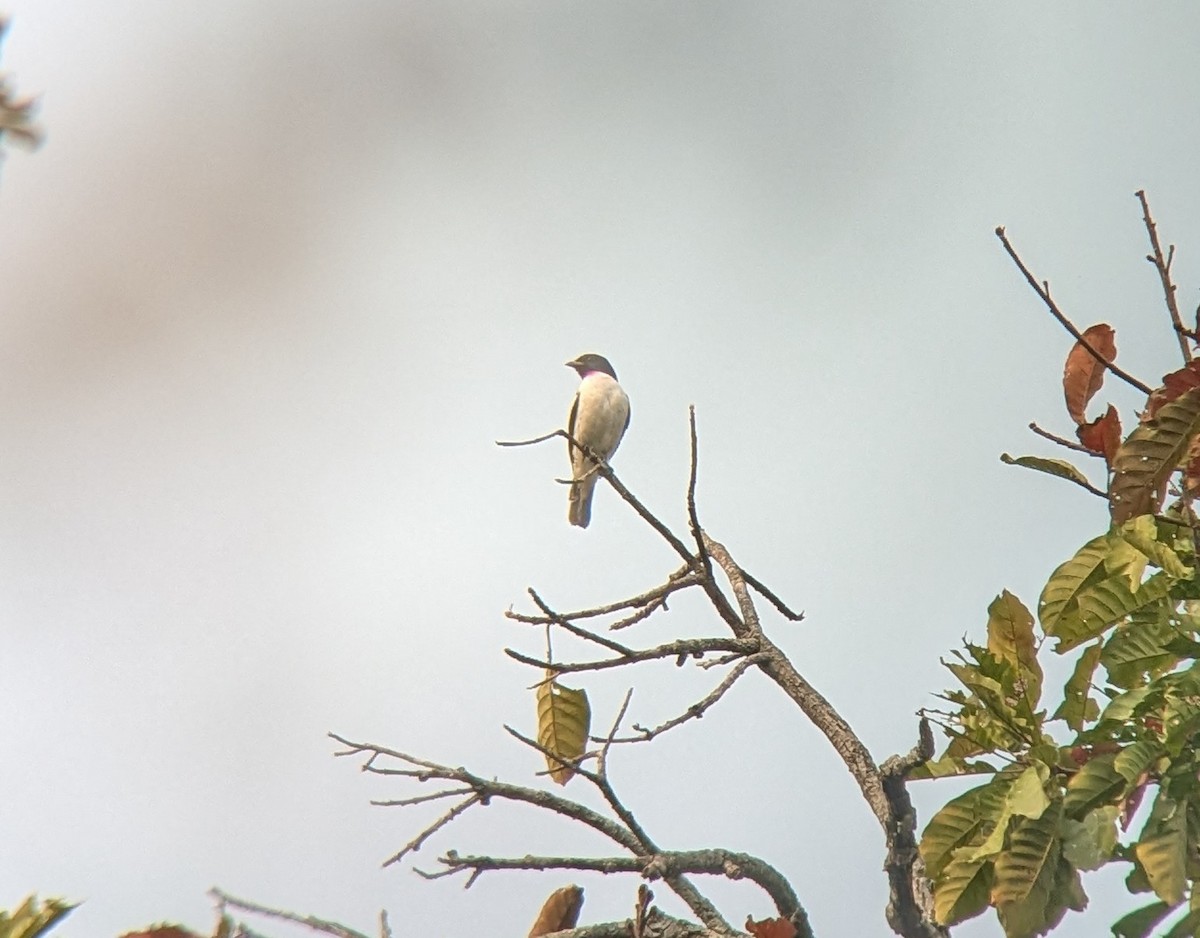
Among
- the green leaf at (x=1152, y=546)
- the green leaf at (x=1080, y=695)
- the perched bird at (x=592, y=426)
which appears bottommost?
the green leaf at (x=1080, y=695)

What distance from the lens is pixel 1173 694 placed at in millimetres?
2918

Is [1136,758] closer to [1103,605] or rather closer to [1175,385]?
[1103,605]

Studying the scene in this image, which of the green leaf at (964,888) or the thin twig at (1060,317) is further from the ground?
the thin twig at (1060,317)

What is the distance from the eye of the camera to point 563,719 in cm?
482

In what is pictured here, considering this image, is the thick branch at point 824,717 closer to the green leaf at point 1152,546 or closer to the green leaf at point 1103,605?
the green leaf at point 1103,605

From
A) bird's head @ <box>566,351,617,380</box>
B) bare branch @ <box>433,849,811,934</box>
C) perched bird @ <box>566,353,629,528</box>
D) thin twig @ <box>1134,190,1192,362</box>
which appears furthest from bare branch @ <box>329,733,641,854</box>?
bird's head @ <box>566,351,617,380</box>

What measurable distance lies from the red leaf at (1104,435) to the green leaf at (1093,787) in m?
0.87

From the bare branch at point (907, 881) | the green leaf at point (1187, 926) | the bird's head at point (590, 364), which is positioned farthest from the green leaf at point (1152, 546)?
the bird's head at point (590, 364)

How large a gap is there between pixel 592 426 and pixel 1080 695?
28.3 ft

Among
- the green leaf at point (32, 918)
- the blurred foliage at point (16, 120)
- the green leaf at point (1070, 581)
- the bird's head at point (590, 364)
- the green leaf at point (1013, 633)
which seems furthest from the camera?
the bird's head at point (590, 364)

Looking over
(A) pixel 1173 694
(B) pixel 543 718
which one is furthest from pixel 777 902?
(A) pixel 1173 694

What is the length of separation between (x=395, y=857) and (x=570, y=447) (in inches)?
324

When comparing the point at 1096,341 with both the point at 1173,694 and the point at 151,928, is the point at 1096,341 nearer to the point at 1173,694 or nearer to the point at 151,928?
the point at 1173,694

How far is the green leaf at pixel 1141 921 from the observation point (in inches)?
126
